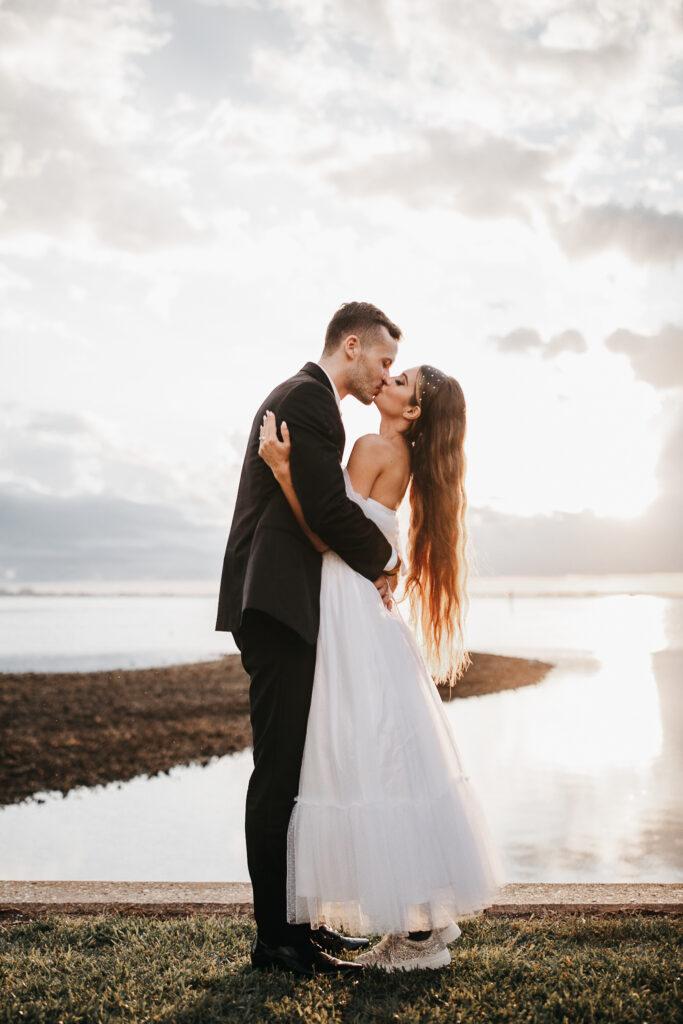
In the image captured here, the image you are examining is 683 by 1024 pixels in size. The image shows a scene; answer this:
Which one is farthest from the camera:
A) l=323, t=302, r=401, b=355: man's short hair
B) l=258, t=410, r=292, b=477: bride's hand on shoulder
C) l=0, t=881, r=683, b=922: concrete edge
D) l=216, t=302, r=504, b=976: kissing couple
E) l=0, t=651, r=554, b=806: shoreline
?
l=0, t=651, r=554, b=806: shoreline

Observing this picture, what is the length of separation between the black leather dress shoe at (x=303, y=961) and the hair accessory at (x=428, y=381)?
2.38 meters

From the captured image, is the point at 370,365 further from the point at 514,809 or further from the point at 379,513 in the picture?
the point at 514,809

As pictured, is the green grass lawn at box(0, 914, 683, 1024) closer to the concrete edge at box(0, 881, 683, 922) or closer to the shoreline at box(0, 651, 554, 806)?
the concrete edge at box(0, 881, 683, 922)

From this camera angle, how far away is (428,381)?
3.72 m

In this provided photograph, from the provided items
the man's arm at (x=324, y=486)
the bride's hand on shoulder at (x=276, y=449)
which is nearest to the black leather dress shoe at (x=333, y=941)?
the man's arm at (x=324, y=486)

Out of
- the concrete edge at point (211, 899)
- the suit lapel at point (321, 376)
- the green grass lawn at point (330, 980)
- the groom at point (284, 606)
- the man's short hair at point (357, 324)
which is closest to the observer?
the green grass lawn at point (330, 980)

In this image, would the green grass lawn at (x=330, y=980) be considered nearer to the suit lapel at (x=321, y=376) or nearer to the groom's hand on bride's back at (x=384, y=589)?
the groom's hand on bride's back at (x=384, y=589)

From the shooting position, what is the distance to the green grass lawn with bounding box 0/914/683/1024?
2.93 meters

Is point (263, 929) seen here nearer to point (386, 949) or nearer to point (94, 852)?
point (386, 949)

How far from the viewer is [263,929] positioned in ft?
10.6

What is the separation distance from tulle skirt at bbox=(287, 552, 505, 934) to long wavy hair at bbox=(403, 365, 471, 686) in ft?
1.66

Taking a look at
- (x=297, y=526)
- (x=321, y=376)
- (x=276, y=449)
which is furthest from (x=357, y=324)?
(x=297, y=526)

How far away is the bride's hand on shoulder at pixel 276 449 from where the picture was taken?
3.29 m

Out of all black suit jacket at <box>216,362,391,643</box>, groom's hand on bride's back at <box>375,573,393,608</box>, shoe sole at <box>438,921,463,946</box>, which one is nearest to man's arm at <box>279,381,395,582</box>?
black suit jacket at <box>216,362,391,643</box>
